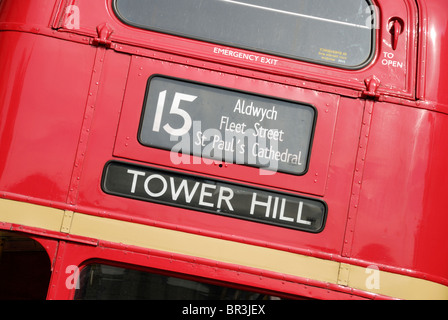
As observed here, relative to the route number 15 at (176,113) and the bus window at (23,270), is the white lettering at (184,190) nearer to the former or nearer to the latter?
the route number 15 at (176,113)

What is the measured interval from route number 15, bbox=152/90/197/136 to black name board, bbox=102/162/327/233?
0.81ft

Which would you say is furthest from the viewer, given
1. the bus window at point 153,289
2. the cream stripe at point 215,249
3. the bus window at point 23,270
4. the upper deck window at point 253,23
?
the bus window at point 153,289

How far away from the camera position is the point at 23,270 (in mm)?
4094

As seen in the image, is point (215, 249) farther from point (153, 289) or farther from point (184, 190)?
point (153, 289)

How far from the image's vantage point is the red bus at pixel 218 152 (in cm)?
295

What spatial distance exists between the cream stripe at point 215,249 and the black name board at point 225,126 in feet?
1.56

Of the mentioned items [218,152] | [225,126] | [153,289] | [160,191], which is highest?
[225,126]

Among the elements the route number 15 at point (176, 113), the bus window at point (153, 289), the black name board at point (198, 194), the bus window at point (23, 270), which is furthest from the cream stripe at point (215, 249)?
the bus window at point (153, 289)

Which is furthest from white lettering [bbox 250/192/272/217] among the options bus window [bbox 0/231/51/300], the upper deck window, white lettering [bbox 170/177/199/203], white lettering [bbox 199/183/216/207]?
bus window [bbox 0/231/51/300]

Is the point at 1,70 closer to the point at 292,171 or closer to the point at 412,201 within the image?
the point at 292,171

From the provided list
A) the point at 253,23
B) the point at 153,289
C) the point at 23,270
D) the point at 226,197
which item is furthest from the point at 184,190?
the point at 153,289

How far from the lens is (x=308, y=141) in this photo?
3059 mm

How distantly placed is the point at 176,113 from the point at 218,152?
34 cm
